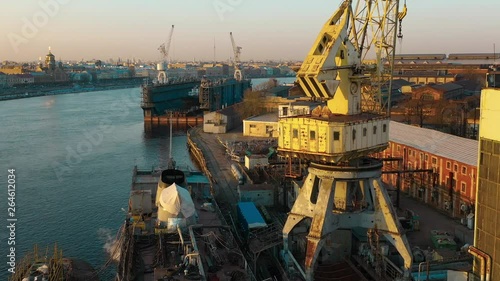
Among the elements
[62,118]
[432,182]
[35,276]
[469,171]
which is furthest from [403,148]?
[62,118]

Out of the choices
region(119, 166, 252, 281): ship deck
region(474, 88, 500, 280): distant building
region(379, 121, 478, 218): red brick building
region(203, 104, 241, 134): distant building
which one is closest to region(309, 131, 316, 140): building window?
region(119, 166, 252, 281): ship deck

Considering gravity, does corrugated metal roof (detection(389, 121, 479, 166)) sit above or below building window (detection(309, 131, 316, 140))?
below

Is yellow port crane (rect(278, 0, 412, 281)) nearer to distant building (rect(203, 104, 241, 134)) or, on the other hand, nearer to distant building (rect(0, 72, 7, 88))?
distant building (rect(203, 104, 241, 134))

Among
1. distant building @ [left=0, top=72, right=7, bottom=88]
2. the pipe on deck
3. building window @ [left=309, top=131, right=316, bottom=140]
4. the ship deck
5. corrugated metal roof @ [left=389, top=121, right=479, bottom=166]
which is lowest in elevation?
the ship deck

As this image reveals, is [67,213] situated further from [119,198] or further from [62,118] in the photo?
[62,118]

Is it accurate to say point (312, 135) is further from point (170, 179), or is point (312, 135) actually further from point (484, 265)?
point (170, 179)

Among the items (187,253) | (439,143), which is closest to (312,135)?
(187,253)

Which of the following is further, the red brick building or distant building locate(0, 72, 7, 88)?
distant building locate(0, 72, 7, 88)
